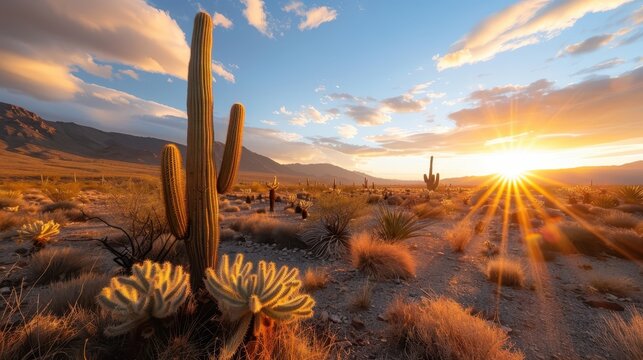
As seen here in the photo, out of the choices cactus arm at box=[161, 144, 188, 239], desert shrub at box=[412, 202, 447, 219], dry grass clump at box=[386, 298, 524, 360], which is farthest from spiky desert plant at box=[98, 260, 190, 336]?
desert shrub at box=[412, 202, 447, 219]

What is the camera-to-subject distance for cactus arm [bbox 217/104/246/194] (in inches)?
186

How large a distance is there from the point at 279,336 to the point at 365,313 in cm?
205

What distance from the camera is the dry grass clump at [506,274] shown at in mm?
6133

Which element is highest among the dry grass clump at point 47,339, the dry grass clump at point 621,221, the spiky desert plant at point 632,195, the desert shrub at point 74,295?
the spiky desert plant at point 632,195

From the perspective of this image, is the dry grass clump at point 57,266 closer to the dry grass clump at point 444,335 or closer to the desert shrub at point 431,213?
the dry grass clump at point 444,335

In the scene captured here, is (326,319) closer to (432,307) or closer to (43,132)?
(432,307)

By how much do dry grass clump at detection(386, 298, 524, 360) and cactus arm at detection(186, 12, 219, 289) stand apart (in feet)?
9.55

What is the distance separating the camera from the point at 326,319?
14.4 ft

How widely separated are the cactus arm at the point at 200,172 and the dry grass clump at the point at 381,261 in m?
3.53

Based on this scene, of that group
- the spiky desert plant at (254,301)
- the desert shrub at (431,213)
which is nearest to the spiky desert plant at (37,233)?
the spiky desert plant at (254,301)

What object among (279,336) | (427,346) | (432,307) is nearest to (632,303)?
(432,307)

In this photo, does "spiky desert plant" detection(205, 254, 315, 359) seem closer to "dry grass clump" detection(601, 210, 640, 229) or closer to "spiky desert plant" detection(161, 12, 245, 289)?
"spiky desert plant" detection(161, 12, 245, 289)

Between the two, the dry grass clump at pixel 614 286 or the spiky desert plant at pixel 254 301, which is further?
the dry grass clump at pixel 614 286

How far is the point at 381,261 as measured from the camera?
21.6ft
